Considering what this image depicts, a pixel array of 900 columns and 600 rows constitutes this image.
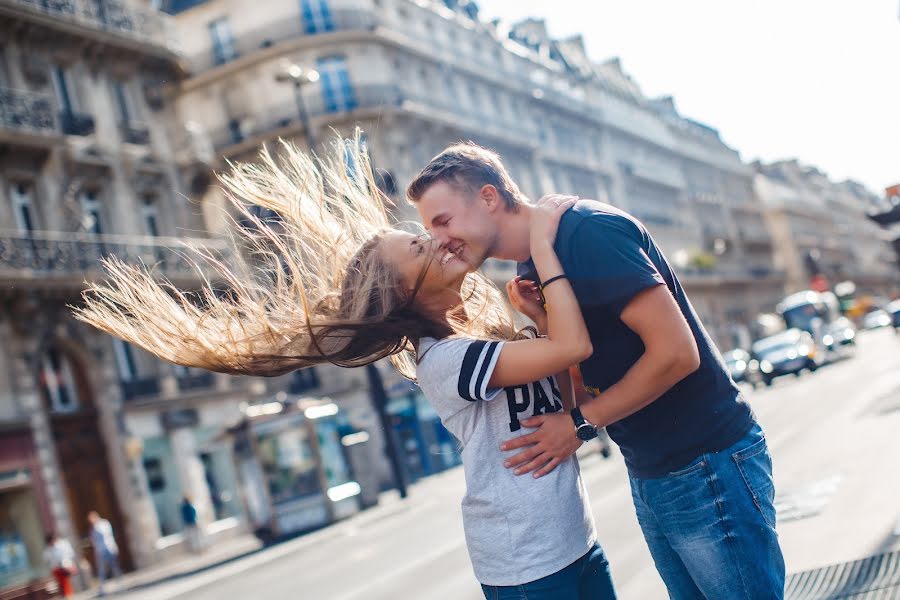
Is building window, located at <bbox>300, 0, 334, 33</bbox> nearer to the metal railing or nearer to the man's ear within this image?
the metal railing

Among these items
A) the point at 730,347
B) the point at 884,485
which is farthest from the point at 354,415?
the point at 730,347

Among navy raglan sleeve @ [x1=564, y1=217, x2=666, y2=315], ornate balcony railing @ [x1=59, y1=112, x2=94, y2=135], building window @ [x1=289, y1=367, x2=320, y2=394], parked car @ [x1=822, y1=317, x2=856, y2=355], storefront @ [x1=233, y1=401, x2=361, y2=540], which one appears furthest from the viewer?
parked car @ [x1=822, y1=317, x2=856, y2=355]

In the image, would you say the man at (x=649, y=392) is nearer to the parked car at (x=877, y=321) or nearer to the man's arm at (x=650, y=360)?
the man's arm at (x=650, y=360)

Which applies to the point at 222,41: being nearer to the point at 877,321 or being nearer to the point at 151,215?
the point at 151,215

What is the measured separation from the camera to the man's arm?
2512 mm

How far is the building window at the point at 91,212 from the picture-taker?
24078 millimetres

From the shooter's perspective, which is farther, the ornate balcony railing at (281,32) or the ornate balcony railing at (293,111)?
the ornate balcony railing at (281,32)

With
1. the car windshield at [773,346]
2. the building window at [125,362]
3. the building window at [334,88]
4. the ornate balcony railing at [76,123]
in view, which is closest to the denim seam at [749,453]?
the building window at [125,362]

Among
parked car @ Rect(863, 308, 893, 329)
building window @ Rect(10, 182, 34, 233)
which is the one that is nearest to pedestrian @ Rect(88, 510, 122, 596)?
building window @ Rect(10, 182, 34, 233)

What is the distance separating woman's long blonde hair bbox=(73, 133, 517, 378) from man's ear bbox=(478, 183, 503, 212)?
0.28m

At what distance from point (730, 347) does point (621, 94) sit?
18656 millimetres

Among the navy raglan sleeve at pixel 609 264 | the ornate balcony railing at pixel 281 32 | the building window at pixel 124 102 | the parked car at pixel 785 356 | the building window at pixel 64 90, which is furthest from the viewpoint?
the ornate balcony railing at pixel 281 32

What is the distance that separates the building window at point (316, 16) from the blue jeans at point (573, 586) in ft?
116

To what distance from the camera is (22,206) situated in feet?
75.2
